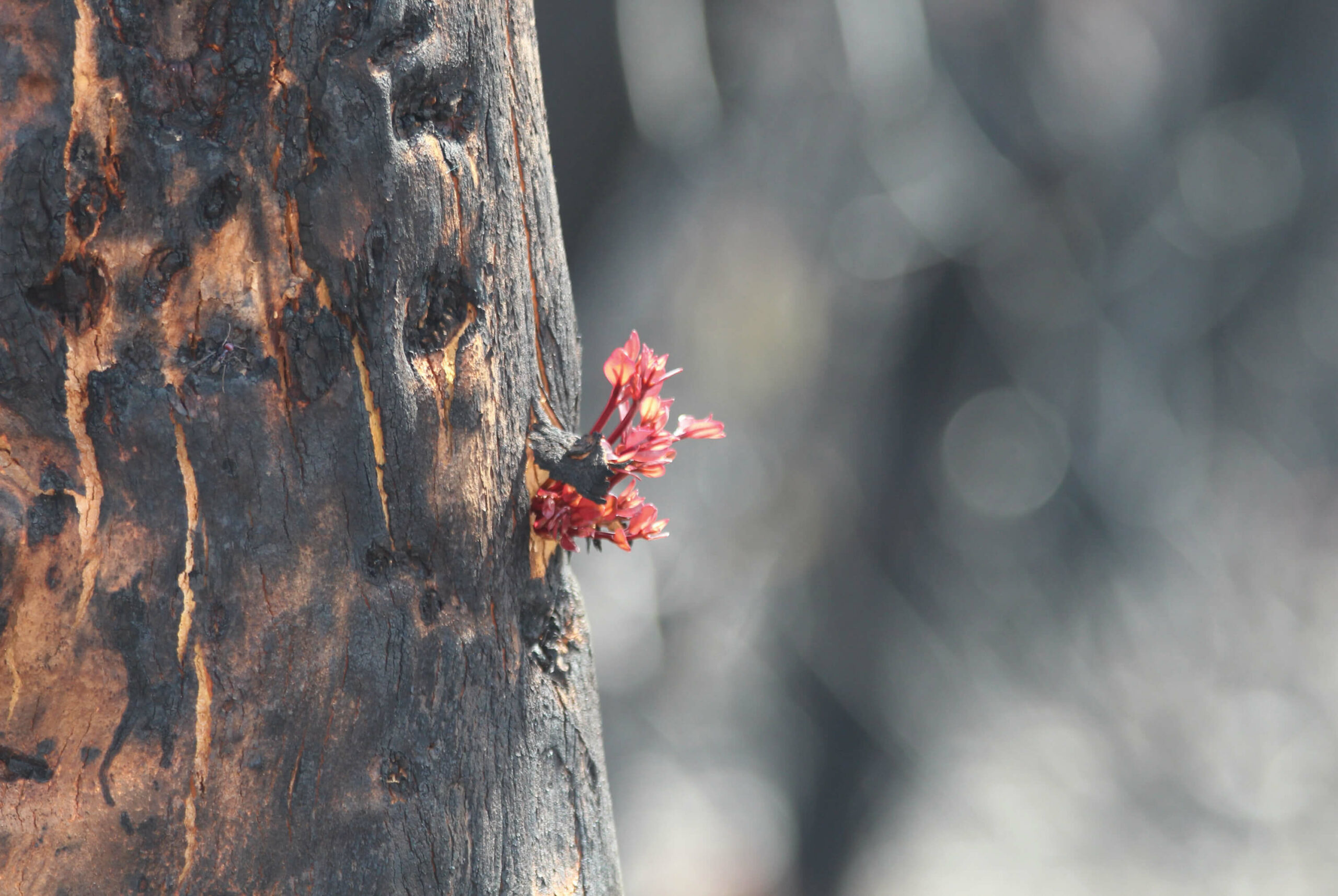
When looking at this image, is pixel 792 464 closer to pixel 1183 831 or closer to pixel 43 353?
pixel 1183 831

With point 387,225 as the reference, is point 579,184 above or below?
above

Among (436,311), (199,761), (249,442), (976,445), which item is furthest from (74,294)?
(976,445)

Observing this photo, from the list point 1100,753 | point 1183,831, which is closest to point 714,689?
point 1100,753

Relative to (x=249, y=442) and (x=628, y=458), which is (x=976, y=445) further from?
(x=249, y=442)

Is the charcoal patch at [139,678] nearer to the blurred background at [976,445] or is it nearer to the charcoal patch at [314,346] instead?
the charcoal patch at [314,346]

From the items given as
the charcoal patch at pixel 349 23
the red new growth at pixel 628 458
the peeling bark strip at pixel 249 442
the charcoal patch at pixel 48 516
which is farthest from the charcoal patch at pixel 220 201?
the red new growth at pixel 628 458

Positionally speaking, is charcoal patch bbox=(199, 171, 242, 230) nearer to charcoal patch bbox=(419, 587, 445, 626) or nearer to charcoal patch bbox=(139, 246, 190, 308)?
charcoal patch bbox=(139, 246, 190, 308)

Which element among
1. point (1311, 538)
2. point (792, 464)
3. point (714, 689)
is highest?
point (792, 464)
